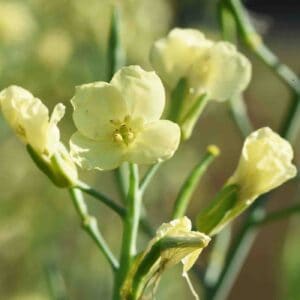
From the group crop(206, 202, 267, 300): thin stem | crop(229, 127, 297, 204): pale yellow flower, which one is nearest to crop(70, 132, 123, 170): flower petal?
crop(229, 127, 297, 204): pale yellow flower

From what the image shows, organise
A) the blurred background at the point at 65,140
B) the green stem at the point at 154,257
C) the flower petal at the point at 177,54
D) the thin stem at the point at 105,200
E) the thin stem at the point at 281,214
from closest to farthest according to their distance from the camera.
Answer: the green stem at the point at 154,257 < the thin stem at the point at 105,200 < the flower petal at the point at 177,54 < the thin stem at the point at 281,214 < the blurred background at the point at 65,140

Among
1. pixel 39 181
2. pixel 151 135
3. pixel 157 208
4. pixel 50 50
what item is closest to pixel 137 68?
pixel 151 135

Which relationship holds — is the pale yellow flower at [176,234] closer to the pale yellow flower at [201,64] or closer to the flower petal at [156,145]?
the flower petal at [156,145]

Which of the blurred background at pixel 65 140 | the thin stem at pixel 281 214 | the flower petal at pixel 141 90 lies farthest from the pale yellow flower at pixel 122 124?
the blurred background at pixel 65 140

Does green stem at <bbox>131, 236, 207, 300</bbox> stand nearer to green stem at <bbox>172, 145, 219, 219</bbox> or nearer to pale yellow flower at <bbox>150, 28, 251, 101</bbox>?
green stem at <bbox>172, 145, 219, 219</bbox>

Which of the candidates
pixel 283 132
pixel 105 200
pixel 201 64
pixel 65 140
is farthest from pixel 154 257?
pixel 65 140

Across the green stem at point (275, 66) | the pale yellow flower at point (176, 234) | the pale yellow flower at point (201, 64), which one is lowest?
the green stem at point (275, 66)

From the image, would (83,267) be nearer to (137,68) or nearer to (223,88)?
(223,88)
